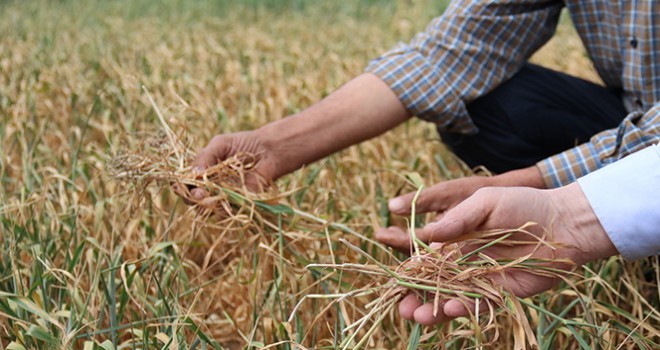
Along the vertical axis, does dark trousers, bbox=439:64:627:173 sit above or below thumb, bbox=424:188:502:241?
below

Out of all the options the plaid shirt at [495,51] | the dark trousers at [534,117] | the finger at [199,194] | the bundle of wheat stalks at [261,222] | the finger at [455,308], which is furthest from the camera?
the dark trousers at [534,117]

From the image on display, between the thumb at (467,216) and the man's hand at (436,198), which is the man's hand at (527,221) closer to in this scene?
the thumb at (467,216)

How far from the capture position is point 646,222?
111 cm

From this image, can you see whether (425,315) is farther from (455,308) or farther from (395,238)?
(395,238)

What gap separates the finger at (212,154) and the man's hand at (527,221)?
22.8 inches

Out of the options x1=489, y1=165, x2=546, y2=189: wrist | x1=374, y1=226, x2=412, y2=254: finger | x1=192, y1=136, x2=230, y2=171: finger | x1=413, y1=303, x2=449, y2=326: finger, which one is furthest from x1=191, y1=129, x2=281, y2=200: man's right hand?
x1=413, y1=303, x2=449, y2=326: finger

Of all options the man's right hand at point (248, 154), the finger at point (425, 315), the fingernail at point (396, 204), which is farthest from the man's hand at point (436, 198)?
the finger at point (425, 315)

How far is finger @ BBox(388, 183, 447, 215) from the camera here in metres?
1.43

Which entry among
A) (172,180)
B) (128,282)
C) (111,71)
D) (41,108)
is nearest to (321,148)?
(172,180)

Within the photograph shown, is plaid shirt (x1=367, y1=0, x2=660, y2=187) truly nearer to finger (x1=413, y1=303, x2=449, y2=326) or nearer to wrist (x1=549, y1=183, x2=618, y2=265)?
wrist (x1=549, y1=183, x2=618, y2=265)

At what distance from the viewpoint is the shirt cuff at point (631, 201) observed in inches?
43.5

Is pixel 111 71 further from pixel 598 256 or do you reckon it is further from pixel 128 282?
pixel 598 256

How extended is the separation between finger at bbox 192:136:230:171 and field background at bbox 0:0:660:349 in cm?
9

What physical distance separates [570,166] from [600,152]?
0.06m
